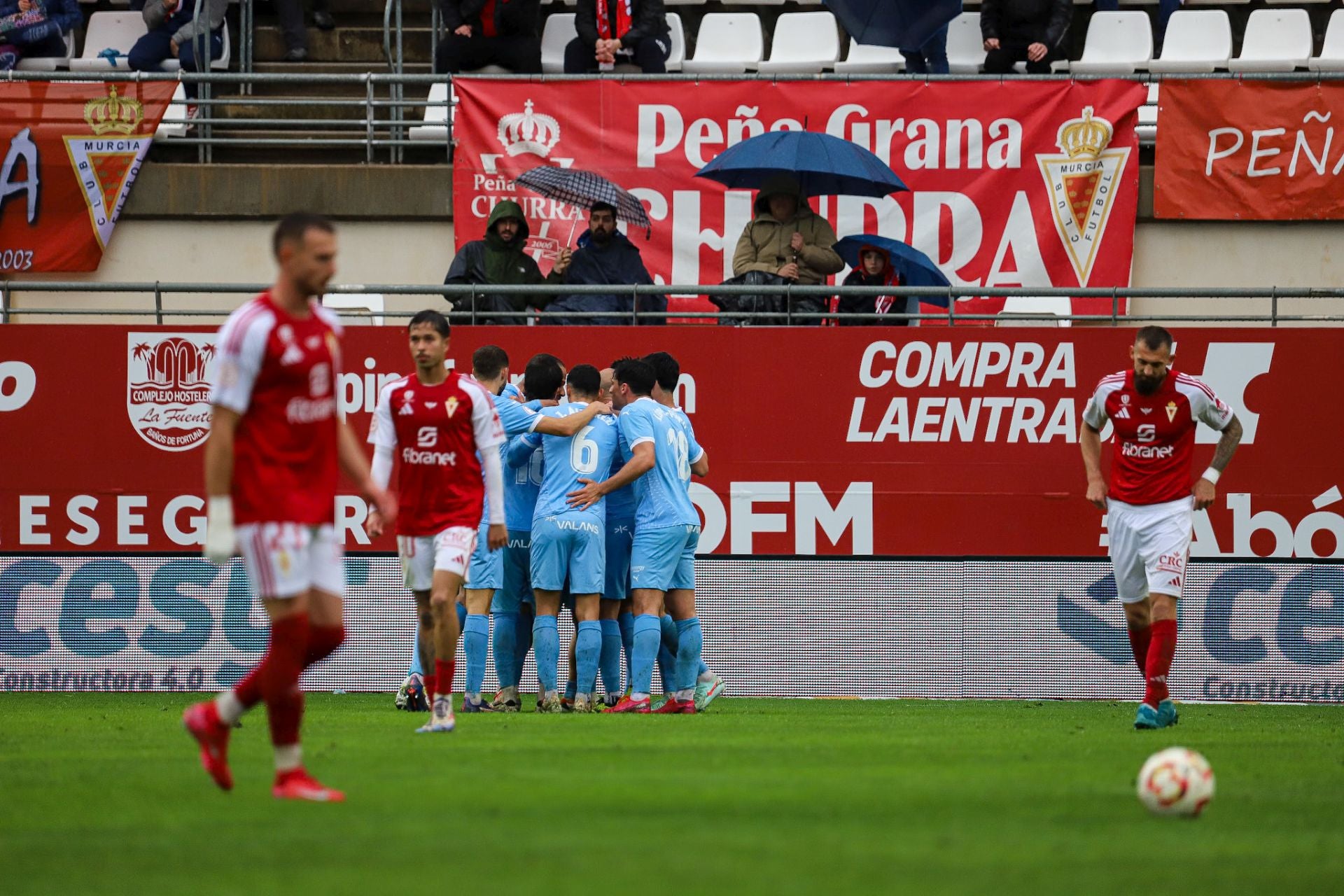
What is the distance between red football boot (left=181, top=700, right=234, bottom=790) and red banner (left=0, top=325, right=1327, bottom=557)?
8273 millimetres

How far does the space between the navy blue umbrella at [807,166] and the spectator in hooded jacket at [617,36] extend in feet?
9.03

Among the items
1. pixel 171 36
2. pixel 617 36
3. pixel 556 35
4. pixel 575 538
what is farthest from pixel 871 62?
pixel 575 538

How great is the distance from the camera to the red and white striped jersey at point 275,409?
6531mm

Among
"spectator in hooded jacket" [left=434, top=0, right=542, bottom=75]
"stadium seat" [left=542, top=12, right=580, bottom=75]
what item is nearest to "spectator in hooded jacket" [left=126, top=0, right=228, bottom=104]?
"spectator in hooded jacket" [left=434, top=0, right=542, bottom=75]

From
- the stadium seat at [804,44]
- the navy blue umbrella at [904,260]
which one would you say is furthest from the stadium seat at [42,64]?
the navy blue umbrella at [904,260]

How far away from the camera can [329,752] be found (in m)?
8.37

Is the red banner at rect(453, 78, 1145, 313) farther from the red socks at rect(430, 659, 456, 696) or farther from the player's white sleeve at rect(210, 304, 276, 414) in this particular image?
the player's white sleeve at rect(210, 304, 276, 414)

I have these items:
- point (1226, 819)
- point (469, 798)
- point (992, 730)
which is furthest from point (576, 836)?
point (992, 730)

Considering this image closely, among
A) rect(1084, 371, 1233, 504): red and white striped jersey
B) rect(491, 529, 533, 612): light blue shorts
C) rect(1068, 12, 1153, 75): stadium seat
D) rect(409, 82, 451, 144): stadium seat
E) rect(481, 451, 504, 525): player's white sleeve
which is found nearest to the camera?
rect(481, 451, 504, 525): player's white sleeve

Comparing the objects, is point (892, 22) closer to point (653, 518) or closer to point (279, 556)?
point (653, 518)

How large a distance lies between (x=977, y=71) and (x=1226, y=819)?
13.7 metres

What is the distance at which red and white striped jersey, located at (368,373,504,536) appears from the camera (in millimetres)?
9719

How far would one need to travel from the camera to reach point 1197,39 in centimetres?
1950

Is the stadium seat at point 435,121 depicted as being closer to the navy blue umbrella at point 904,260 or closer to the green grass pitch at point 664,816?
the navy blue umbrella at point 904,260
